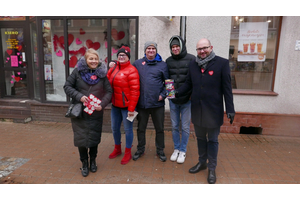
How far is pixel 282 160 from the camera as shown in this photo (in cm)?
404

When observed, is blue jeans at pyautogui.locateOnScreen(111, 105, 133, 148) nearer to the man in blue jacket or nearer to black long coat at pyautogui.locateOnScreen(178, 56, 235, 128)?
the man in blue jacket

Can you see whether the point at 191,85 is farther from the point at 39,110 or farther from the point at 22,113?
the point at 22,113

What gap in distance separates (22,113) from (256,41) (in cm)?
→ 667

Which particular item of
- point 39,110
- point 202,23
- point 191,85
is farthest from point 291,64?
point 39,110

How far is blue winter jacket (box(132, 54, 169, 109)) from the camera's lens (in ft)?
11.9

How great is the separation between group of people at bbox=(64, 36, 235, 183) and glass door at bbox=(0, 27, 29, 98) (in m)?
4.47

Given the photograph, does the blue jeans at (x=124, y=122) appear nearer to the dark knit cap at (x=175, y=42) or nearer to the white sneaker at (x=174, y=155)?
the white sneaker at (x=174, y=155)

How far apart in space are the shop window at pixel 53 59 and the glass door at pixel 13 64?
0.90 m

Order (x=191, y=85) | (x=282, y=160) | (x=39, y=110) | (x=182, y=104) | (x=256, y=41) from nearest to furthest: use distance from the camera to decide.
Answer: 1. (x=191, y=85)
2. (x=182, y=104)
3. (x=282, y=160)
4. (x=256, y=41)
5. (x=39, y=110)

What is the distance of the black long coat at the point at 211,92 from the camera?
309 cm

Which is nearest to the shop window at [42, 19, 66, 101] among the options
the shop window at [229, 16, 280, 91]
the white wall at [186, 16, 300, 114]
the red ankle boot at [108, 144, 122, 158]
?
the red ankle boot at [108, 144, 122, 158]

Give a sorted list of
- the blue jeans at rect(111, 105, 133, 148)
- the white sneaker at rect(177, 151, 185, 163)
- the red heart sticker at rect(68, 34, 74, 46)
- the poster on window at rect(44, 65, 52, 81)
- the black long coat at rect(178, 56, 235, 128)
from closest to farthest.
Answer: the black long coat at rect(178, 56, 235, 128) → the blue jeans at rect(111, 105, 133, 148) → the white sneaker at rect(177, 151, 185, 163) → the red heart sticker at rect(68, 34, 74, 46) → the poster on window at rect(44, 65, 52, 81)

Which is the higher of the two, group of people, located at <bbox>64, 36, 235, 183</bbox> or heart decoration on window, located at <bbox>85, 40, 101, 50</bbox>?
heart decoration on window, located at <bbox>85, 40, 101, 50</bbox>

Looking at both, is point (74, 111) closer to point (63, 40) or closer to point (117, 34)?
point (117, 34)
